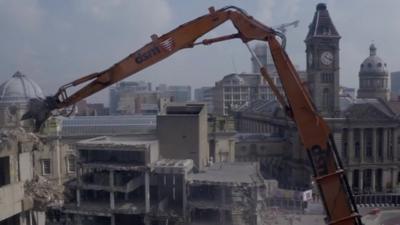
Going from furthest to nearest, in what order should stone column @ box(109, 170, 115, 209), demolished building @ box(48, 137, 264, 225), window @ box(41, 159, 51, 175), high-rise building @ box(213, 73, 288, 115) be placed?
high-rise building @ box(213, 73, 288, 115) < window @ box(41, 159, 51, 175) < stone column @ box(109, 170, 115, 209) < demolished building @ box(48, 137, 264, 225)

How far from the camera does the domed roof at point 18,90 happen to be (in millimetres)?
59031

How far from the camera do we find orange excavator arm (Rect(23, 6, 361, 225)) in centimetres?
1445

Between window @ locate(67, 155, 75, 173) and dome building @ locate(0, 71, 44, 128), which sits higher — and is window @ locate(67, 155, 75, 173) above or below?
below

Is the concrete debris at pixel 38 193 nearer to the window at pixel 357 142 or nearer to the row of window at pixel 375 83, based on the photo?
the window at pixel 357 142

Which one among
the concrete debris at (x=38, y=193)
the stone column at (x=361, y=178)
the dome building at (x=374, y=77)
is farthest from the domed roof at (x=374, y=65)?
the concrete debris at (x=38, y=193)

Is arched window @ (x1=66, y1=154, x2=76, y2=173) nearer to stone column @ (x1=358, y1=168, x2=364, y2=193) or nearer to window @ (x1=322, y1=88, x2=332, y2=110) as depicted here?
window @ (x1=322, y1=88, x2=332, y2=110)

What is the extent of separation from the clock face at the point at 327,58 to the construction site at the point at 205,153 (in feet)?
0.64

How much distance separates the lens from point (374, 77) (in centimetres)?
8419

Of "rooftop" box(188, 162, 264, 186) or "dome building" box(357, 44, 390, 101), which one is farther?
"dome building" box(357, 44, 390, 101)

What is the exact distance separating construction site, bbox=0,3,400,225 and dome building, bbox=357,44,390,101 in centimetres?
2382

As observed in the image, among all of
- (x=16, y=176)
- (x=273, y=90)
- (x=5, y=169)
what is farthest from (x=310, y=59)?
(x=5, y=169)

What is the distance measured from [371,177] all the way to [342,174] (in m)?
47.5

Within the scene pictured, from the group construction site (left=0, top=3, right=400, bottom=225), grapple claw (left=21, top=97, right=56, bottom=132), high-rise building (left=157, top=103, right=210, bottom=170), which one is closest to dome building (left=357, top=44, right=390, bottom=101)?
construction site (left=0, top=3, right=400, bottom=225)

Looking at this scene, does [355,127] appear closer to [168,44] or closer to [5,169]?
[168,44]
